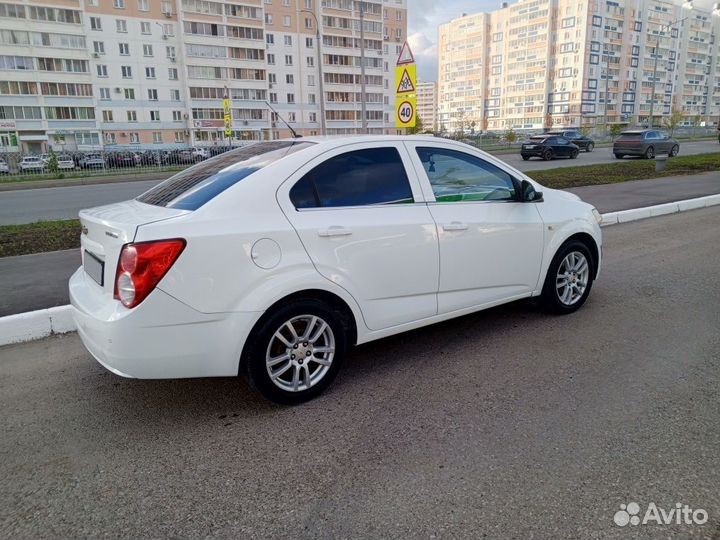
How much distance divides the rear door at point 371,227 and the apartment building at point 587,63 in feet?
391

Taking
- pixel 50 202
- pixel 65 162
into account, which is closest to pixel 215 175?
pixel 50 202

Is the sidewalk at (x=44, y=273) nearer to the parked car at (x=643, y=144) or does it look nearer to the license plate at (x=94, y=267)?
the license plate at (x=94, y=267)

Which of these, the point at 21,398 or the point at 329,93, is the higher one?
the point at 329,93

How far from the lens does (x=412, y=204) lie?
3.93 meters

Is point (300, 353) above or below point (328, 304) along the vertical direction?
below

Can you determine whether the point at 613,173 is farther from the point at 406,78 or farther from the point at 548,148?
the point at 548,148

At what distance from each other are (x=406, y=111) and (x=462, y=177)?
24.2ft

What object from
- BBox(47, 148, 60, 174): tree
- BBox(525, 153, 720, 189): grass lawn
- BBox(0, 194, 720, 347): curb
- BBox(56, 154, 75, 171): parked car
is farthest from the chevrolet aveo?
BBox(56, 154, 75, 171): parked car

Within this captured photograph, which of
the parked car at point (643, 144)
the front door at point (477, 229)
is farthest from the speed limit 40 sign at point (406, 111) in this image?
the parked car at point (643, 144)

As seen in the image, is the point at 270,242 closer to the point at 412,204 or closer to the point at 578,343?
the point at 412,204

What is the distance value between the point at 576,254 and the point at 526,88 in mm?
134357

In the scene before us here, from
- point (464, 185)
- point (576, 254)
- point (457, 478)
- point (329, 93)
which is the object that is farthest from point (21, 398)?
point (329, 93)

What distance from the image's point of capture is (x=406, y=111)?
36.9 ft

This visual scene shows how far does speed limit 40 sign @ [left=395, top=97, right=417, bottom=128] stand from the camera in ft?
36.5
